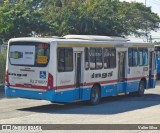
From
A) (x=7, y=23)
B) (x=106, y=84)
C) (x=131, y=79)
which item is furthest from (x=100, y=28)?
(x=106, y=84)

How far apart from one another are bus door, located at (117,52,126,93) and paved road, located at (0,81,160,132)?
1.93 ft

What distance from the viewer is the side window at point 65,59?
1714cm

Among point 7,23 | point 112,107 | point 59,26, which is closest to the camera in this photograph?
point 112,107

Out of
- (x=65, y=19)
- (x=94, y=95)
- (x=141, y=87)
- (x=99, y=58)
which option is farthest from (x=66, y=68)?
(x=65, y=19)

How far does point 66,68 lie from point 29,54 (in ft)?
4.71

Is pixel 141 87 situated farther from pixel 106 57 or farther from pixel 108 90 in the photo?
pixel 106 57

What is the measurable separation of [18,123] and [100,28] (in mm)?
24121

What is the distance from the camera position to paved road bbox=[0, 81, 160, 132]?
14197 millimetres

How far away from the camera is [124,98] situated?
2255 centimetres

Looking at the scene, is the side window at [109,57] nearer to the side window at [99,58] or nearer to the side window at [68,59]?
the side window at [99,58]

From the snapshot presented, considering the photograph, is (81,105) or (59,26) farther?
(59,26)

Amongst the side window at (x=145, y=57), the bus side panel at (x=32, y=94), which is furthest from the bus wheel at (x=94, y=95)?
the side window at (x=145, y=57)

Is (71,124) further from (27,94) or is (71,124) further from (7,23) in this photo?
(7,23)

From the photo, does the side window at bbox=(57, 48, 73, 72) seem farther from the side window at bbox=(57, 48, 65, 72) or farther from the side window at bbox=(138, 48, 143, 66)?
the side window at bbox=(138, 48, 143, 66)
